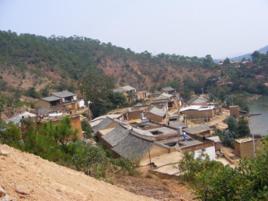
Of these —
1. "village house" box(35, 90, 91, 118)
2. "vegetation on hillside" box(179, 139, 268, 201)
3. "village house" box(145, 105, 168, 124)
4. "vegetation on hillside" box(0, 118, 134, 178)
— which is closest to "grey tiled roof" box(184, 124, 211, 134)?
"village house" box(145, 105, 168, 124)

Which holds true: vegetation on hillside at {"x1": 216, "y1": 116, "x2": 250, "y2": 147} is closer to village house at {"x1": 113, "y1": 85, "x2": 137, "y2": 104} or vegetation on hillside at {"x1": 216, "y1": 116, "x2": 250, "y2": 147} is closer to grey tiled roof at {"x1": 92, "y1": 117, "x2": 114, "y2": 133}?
grey tiled roof at {"x1": 92, "y1": 117, "x2": 114, "y2": 133}

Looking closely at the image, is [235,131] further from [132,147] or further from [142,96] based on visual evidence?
[142,96]

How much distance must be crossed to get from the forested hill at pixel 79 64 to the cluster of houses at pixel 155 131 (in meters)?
10.9

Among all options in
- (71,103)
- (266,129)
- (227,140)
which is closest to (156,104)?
(71,103)

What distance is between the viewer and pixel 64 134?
47.7ft

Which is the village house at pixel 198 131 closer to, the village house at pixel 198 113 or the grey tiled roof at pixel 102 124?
the grey tiled roof at pixel 102 124

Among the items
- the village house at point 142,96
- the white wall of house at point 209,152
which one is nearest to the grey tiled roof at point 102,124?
the white wall of house at point 209,152

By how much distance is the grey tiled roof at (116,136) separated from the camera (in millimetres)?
27156

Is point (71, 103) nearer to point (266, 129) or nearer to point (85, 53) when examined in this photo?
point (266, 129)

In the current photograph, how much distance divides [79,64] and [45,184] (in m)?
58.8

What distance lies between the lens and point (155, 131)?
99.4 feet

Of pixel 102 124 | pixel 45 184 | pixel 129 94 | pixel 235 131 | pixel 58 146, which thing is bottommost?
pixel 235 131

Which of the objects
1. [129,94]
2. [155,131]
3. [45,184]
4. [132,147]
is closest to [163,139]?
[155,131]

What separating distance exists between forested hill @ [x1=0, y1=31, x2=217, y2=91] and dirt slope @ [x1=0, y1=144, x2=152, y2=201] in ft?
147
